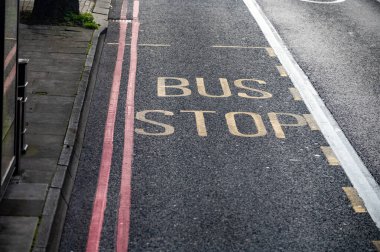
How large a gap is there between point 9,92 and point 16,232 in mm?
1357

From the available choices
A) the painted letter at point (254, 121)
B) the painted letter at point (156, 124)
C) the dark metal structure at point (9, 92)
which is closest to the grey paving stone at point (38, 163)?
the dark metal structure at point (9, 92)

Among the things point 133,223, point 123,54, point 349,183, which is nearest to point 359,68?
point 123,54

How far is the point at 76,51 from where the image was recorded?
1304 cm

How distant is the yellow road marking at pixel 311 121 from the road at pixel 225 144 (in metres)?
0.04

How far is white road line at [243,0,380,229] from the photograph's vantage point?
841 centimetres

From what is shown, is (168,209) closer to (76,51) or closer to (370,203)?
(370,203)

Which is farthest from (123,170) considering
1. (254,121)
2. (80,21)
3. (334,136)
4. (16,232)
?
(80,21)

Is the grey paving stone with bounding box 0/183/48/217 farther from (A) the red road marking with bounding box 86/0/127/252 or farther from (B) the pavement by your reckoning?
(A) the red road marking with bounding box 86/0/127/252

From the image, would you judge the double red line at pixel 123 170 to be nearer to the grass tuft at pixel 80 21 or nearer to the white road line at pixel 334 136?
the grass tuft at pixel 80 21

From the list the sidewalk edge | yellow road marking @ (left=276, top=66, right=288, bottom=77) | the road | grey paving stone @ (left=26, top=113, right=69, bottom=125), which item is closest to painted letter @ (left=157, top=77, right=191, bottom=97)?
the road

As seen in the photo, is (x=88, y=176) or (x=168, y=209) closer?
(x=168, y=209)

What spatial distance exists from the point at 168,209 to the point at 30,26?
7.55m

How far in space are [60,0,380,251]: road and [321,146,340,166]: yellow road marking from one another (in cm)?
3

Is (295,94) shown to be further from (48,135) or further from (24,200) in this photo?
(24,200)
